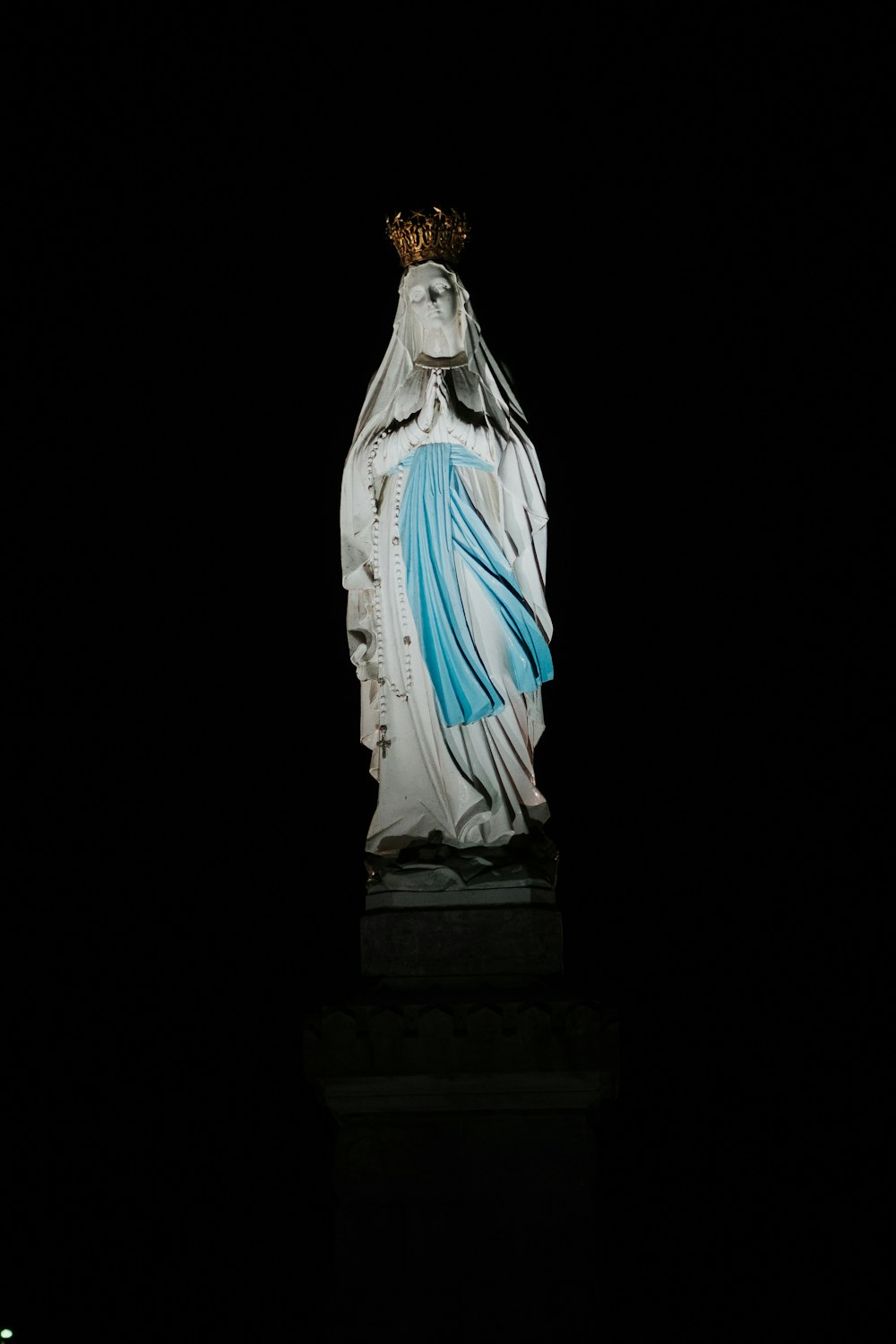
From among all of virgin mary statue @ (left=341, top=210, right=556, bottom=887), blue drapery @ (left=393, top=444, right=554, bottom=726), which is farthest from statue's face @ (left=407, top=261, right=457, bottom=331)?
blue drapery @ (left=393, top=444, right=554, bottom=726)

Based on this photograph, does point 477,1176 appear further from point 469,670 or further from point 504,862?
point 469,670

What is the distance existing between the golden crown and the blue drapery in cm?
70

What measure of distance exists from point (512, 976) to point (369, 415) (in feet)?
6.34

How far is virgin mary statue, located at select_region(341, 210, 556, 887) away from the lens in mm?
4922

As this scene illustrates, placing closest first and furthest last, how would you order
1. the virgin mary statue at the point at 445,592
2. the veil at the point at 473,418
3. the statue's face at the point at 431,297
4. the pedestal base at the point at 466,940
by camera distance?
the pedestal base at the point at 466,940 → the virgin mary statue at the point at 445,592 → the veil at the point at 473,418 → the statue's face at the point at 431,297

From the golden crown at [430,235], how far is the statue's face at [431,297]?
55 millimetres

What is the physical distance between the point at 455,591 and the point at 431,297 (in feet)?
3.38

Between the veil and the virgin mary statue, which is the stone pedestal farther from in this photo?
the veil

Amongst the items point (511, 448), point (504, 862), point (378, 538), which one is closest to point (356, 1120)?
point (504, 862)

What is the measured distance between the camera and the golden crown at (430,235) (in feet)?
17.8

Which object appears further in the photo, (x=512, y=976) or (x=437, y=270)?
(x=437, y=270)

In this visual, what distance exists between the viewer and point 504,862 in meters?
4.80

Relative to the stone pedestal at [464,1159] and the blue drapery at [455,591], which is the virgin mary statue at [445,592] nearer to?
the blue drapery at [455,591]

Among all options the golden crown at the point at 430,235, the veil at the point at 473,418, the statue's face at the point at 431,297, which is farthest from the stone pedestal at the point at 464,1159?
the golden crown at the point at 430,235
